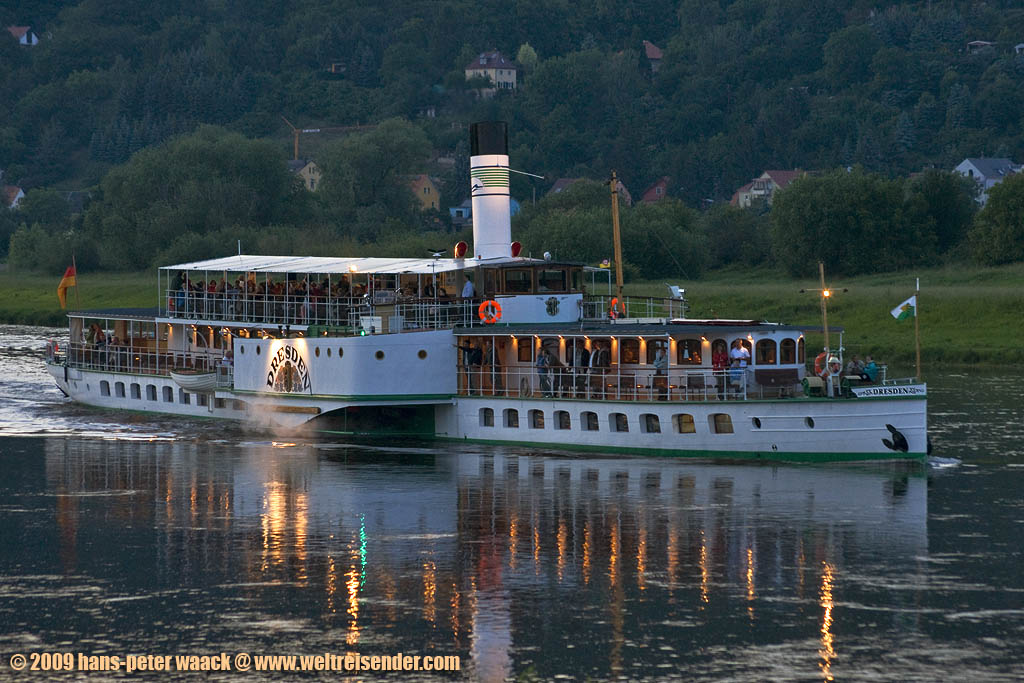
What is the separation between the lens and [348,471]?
4550 centimetres

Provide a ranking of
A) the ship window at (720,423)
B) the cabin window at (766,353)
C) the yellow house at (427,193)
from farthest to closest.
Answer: the yellow house at (427,193) → the cabin window at (766,353) → the ship window at (720,423)

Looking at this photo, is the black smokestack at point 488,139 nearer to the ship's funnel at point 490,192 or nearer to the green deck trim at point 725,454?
the ship's funnel at point 490,192

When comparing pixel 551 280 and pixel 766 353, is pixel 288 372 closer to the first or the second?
pixel 551 280

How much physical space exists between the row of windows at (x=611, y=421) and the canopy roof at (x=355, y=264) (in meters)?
4.92

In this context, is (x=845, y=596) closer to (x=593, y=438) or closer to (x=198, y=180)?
(x=593, y=438)

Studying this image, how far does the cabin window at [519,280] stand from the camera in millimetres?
50406

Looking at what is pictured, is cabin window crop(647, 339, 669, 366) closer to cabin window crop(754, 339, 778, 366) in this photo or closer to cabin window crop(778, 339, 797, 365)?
cabin window crop(754, 339, 778, 366)

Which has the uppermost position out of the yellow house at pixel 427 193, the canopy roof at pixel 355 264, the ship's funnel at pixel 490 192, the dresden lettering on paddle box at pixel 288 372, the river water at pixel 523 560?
the yellow house at pixel 427 193

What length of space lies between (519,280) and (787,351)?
9.48 metres

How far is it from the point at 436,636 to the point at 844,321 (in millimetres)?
58478

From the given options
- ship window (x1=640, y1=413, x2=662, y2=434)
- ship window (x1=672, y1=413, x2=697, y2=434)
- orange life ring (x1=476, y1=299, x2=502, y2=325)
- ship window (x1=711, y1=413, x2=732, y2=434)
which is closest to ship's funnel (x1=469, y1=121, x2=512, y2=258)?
orange life ring (x1=476, y1=299, x2=502, y2=325)

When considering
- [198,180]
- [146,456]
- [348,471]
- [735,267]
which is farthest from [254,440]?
[198,180]

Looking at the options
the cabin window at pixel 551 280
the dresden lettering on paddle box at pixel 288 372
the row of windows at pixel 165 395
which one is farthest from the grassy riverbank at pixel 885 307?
the dresden lettering on paddle box at pixel 288 372

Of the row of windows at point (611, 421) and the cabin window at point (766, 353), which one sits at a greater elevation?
the cabin window at point (766, 353)
